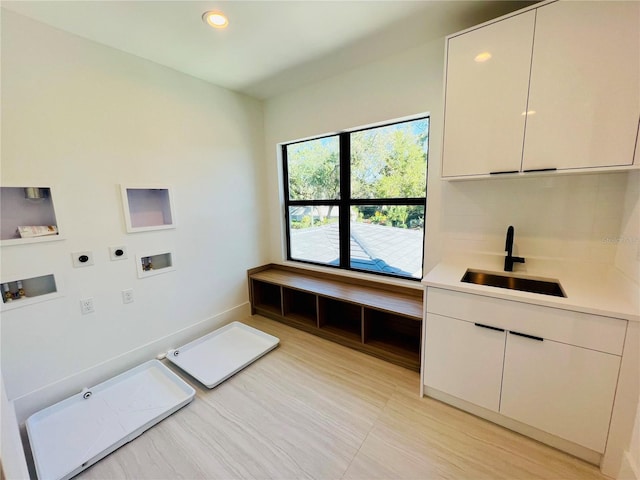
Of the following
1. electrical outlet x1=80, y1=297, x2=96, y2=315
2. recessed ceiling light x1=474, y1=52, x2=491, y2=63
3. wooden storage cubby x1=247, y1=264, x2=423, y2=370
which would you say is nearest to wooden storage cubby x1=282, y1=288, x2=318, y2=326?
wooden storage cubby x1=247, y1=264, x2=423, y2=370

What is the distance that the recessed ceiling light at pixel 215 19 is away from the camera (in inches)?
64.4

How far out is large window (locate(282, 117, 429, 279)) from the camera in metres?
2.33

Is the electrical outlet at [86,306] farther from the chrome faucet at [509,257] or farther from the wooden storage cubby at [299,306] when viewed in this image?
the chrome faucet at [509,257]

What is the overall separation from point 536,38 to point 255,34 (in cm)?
175

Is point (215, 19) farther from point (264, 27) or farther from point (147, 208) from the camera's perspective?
point (147, 208)

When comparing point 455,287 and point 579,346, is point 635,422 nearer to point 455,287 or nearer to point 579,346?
point 579,346

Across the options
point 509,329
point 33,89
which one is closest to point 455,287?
point 509,329

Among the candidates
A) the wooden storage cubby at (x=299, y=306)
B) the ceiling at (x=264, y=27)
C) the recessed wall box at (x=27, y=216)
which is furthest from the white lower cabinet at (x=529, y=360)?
the recessed wall box at (x=27, y=216)

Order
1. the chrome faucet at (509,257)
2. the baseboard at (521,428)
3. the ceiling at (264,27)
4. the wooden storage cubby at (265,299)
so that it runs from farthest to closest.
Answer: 1. the wooden storage cubby at (265,299)
2. the chrome faucet at (509,257)
3. the ceiling at (264,27)
4. the baseboard at (521,428)

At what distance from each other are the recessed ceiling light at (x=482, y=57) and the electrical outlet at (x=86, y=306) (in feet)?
10.4

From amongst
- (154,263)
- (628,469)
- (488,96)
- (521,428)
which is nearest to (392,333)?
(521,428)

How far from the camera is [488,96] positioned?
1.56 meters

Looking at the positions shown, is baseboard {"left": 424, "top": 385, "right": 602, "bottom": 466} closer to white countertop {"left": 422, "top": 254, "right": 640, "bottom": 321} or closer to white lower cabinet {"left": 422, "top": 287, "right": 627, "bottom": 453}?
white lower cabinet {"left": 422, "top": 287, "right": 627, "bottom": 453}

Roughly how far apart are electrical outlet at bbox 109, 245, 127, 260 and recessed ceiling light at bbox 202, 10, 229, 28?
180 cm
